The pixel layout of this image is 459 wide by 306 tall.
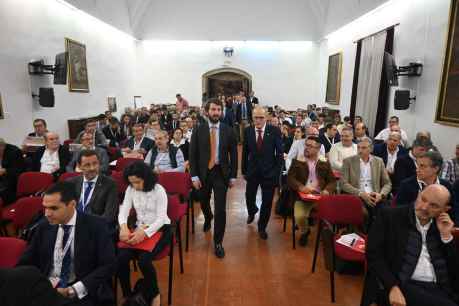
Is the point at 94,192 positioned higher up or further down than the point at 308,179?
higher up

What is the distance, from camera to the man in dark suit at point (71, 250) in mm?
2113

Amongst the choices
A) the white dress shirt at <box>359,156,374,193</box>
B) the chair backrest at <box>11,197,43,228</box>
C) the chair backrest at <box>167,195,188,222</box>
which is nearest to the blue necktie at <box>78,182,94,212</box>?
the chair backrest at <box>11,197,43,228</box>

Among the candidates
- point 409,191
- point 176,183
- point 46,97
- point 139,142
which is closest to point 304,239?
point 409,191

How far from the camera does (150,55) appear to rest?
14.6m

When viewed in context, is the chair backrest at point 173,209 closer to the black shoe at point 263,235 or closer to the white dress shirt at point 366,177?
the black shoe at point 263,235

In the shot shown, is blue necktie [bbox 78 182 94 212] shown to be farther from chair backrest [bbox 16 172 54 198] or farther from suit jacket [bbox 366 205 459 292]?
suit jacket [bbox 366 205 459 292]

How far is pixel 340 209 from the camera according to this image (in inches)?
129

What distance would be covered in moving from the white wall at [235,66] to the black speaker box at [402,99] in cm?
840

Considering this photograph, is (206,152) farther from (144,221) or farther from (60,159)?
(60,159)

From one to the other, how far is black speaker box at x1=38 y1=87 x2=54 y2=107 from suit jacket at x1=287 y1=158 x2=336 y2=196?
5.93 meters

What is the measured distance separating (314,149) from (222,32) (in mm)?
11466

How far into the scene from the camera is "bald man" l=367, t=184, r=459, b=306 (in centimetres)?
213

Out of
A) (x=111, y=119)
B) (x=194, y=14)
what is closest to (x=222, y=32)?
(x=194, y=14)

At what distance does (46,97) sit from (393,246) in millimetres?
7508
